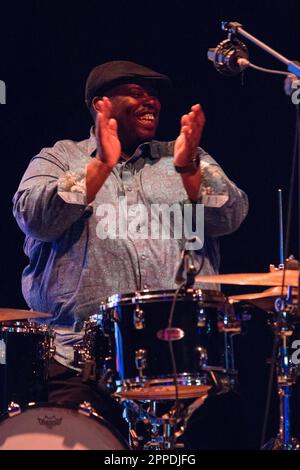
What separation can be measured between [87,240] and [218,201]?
0.57 meters

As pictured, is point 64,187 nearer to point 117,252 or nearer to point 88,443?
point 117,252

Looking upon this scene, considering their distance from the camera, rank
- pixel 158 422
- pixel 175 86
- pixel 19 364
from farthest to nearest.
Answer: pixel 175 86, pixel 19 364, pixel 158 422

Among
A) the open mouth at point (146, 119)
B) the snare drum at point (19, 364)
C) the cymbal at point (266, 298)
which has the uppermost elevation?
the open mouth at point (146, 119)

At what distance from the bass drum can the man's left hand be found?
106cm

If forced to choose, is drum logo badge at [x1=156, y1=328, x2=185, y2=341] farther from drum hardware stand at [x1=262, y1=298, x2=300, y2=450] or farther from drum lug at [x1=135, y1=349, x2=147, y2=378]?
drum hardware stand at [x1=262, y1=298, x2=300, y2=450]

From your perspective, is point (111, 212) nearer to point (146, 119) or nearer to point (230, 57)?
point (146, 119)

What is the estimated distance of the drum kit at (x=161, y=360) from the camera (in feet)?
11.4

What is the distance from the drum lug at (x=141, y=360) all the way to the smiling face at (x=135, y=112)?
4.09ft

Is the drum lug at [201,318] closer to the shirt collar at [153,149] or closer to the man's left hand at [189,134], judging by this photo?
the man's left hand at [189,134]

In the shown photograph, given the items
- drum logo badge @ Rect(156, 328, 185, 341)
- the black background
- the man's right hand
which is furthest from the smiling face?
drum logo badge @ Rect(156, 328, 185, 341)

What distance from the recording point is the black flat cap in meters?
4.42

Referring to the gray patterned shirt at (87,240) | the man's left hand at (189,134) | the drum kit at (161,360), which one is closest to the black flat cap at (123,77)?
the gray patterned shirt at (87,240)

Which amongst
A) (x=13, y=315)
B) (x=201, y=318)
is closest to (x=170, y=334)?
(x=201, y=318)

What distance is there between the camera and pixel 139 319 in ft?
11.5
